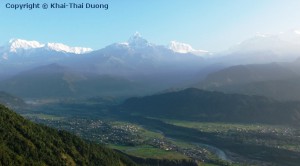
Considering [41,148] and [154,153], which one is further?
[154,153]

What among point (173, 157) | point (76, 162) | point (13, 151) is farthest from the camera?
point (173, 157)

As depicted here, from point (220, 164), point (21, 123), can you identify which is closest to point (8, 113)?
point (21, 123)

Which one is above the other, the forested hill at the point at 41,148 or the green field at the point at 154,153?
the forested hill at the point at 41,148

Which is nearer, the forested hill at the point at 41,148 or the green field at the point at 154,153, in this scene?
the forested hill at the point at 41,148

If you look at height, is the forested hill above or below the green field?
above

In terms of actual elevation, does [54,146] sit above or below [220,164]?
above

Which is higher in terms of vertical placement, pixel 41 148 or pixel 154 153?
pixel 41 148

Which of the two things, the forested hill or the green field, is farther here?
the green field

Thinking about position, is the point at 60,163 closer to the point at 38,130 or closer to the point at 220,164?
the point at 38,130
